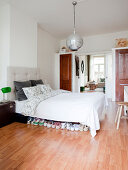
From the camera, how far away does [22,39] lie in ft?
12.0

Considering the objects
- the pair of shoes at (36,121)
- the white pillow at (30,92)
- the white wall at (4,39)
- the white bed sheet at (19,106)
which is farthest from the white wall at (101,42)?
the pair of shoes at (36,121)

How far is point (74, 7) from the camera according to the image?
3.43m

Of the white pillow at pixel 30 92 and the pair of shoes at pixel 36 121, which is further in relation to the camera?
the white pillow at pixel 30 92

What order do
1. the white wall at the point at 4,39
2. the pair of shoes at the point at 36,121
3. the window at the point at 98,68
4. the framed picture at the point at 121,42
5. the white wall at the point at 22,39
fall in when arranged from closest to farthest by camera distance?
the pair of shoes at the point at 36,121 → the white wall at the point at 4,39 → the white wall at the point at 22,39 → the framed picture at the point at 121,42 → the window at the point at 98,68

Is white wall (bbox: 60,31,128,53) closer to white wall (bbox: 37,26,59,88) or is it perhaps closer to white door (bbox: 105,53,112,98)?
white door (bbox: 105,53,112,98)

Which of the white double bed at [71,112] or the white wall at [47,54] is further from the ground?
the white wall at [47,54]

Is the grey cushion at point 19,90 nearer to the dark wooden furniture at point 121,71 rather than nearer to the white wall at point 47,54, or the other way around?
the white wall at point 47,54

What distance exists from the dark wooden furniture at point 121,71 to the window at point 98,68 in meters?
5.68

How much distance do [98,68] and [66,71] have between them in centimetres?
593

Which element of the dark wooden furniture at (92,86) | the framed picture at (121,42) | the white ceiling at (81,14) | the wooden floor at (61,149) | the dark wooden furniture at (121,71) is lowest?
the wooden floor at (61,149)

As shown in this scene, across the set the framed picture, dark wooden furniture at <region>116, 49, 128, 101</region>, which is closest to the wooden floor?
dark wooden furniture at <region>116, 49, 128, 101</region>

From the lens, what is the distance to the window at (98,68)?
35.4ft

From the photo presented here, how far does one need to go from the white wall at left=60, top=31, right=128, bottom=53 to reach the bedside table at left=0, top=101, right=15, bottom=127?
4.36 meters

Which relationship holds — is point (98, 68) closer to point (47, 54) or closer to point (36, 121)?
point (47, 54)
